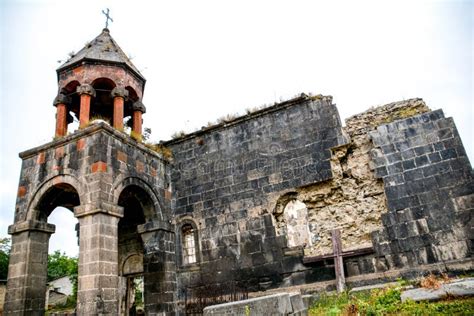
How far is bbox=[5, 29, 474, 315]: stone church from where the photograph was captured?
7.84m

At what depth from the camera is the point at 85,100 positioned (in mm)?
10070

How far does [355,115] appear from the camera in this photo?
31.0 feet

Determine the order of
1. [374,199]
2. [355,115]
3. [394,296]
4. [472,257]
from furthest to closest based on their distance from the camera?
[355,115]
[374,199]
[472,257]
[394,296]

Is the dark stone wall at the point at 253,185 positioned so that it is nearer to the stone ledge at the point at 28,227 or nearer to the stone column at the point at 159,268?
the stone column at the point at 159,268

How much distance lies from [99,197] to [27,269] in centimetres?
268

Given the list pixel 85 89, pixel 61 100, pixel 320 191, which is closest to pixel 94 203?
pixel 85 89

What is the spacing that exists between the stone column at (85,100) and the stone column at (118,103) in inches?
25.6

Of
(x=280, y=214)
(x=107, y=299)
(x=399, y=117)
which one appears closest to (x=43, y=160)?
(x=107, y=299)

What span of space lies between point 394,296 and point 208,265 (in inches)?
197

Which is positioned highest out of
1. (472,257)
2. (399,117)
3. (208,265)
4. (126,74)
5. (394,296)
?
(126,74)

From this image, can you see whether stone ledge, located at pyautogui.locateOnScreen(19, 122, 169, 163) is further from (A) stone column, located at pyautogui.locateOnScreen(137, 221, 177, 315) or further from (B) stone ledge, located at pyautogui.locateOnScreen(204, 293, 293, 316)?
(B) stone ledge, located at pyautogui.locateOnScreen(204, 293, 293, 316)

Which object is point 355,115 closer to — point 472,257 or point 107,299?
point 472,257

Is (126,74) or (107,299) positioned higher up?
(126,74)

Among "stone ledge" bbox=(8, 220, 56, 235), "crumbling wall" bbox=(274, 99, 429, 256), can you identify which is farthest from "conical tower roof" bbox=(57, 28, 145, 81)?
"crumbling wall" bbox=(274, 99, 429, 256)
